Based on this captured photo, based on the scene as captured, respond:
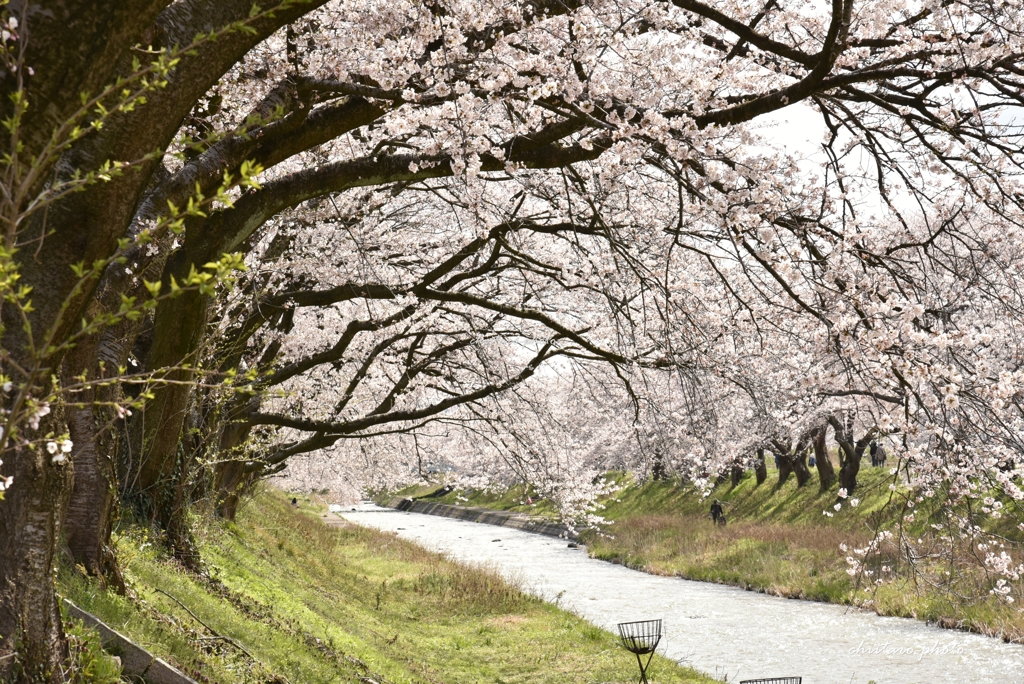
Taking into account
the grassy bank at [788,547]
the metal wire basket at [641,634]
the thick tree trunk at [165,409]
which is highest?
the thick tree trunk at [165,409]

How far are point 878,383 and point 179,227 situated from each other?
539 centimetres

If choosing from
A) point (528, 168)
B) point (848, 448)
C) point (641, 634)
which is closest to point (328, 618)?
point (641, 634)

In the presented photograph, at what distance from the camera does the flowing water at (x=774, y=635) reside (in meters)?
13.2

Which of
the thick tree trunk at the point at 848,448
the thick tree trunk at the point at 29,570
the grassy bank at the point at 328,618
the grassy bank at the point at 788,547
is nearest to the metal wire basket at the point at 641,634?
the grassy bank at the point at 328,618

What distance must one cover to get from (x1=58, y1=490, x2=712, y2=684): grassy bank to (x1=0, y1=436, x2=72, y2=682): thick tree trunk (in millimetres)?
1512

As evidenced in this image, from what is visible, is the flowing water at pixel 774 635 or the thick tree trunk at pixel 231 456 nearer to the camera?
the thick tree trunk at pixel 231 456

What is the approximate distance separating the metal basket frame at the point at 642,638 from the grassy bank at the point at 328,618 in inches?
12.0

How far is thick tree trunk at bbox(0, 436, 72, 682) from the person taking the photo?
4227mm

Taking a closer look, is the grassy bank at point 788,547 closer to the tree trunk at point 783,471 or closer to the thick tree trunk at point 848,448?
the tree trunk at point 783,471

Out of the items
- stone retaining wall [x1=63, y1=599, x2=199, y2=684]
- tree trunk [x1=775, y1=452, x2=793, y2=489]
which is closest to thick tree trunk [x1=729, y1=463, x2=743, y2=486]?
tree trunk [x1=775, y1=452, x2=793, y2=489]

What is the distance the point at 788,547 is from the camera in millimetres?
23125

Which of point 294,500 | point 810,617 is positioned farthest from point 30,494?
point 294,500

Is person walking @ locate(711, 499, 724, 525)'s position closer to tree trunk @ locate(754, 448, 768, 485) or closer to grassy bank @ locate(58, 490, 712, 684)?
tree trunk @ locate(754, 448, 768, 485)

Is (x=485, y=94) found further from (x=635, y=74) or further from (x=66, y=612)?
(x=66, y=612)
